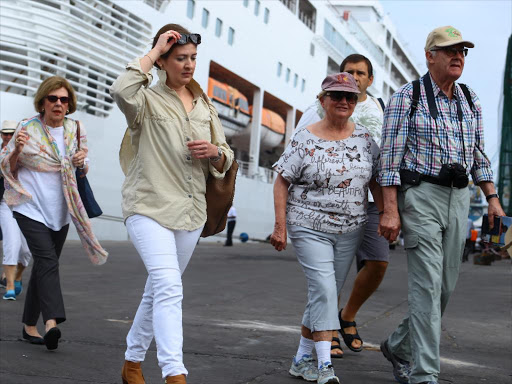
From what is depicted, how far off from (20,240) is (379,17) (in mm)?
55740

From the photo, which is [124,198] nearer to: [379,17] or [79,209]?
[79,209]

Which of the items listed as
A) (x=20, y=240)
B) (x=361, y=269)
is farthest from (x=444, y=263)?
(x=20, y=240)

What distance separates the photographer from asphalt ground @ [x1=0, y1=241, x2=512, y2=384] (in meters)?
4.56

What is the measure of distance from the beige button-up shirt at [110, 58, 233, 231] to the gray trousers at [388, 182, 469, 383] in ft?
3.48

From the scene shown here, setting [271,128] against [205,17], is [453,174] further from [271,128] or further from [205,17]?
[271,128]

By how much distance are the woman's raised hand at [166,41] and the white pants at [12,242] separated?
4.81 metres

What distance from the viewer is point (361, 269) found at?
5.61m

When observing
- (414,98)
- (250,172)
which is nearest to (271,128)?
(250,172)

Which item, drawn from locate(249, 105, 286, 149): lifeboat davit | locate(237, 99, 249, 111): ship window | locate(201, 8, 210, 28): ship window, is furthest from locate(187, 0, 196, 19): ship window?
locate(249, 105, 286, 149): lifeboat davit

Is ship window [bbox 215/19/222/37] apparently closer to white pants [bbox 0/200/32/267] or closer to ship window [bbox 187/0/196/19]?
ship window [bbox 187/0/196/19]

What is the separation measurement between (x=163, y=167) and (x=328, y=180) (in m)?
1.10

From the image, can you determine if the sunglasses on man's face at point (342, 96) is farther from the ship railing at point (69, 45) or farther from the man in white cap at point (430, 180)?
the ship railing at point (69, 45)

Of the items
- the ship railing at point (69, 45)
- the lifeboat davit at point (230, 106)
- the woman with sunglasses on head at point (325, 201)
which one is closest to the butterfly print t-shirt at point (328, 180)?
the woman with sunglasses on head at point (325, 201)

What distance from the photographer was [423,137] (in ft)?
14.2
